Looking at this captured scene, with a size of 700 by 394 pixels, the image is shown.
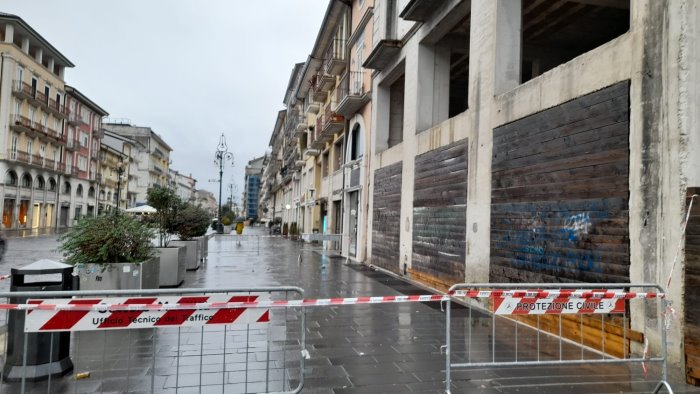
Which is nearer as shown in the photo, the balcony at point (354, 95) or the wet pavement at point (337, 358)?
the wet pavement at point (337, 358)

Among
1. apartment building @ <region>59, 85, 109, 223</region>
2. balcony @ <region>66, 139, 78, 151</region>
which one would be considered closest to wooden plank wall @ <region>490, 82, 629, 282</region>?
apartment building @ <region>59, 85, 109, 223</region>

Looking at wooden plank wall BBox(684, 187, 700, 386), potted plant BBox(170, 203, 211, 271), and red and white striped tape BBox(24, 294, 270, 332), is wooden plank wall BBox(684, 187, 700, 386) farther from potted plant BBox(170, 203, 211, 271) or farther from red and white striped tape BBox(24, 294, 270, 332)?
potted plant BBox(170, 203, 211, 271)

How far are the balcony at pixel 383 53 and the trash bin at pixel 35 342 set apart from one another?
42.2ft

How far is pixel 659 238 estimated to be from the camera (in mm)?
5312

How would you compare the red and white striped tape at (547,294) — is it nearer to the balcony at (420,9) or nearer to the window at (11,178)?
the balcony at (420,9)

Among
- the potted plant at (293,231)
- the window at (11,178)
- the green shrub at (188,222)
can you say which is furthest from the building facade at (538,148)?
the window at (11,178)

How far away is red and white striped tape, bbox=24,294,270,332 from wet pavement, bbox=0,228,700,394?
0.70 feet

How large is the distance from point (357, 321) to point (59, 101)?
57.0 metres

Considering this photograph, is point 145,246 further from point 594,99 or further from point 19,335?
point 594,99

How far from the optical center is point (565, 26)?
14.3 metres

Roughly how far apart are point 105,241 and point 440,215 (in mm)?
7525

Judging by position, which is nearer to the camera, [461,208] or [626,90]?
[626,90]

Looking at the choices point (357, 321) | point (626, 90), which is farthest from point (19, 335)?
point (626, 90)

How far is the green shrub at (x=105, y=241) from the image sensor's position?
7559mm
